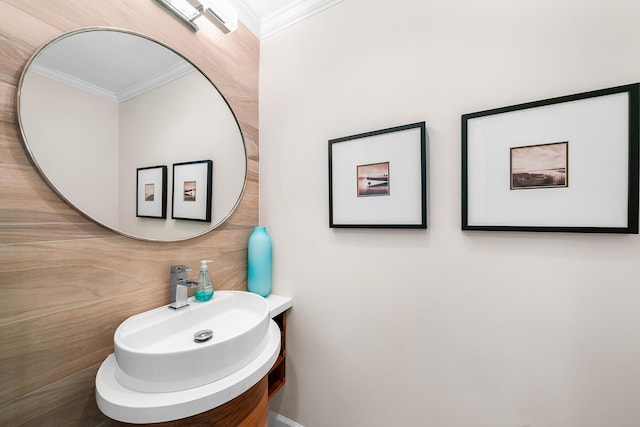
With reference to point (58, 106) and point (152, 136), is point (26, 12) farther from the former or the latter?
point (152, 136)

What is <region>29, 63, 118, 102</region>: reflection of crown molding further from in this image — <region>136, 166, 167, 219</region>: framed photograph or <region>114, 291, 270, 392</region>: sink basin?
<region>114, 291, 270, 392</region>: sink basin

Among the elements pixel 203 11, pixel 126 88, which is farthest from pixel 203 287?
pixel 203 11

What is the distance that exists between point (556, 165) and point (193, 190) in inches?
52.2

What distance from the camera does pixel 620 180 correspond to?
707 mm

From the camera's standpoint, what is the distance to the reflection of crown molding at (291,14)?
3.93 ft

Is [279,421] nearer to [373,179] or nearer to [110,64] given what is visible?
[373,179]

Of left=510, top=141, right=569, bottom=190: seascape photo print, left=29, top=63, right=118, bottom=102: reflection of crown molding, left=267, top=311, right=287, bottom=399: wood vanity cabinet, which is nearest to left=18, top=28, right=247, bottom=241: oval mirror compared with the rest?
left=29, top=63, right=118, bottom=102: reflection of crown molding

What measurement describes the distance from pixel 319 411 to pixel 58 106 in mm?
1594

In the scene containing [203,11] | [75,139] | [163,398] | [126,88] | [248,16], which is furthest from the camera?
[248,16]

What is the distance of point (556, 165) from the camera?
773mm

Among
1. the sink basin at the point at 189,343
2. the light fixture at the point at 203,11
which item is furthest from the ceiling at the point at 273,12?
the sink basin at the point at 189,343

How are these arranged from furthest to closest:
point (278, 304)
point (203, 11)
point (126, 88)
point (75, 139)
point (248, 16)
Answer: point (248, 16) < point (278, 304) < point (203, 11) < point (126, 88) < point (75, 139)

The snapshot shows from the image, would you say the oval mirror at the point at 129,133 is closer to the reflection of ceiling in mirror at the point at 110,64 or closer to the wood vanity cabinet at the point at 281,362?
the reflection of ceiling in mirror at the point at 110,64

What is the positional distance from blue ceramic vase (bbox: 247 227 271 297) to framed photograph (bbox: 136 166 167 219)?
0.44 meters
